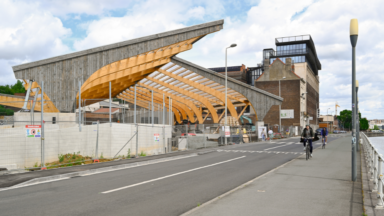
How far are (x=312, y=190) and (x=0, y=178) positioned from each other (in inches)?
394

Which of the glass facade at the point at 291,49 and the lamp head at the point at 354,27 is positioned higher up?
the glass facade at the point at 291,49

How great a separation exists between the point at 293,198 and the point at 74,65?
20.5 meters

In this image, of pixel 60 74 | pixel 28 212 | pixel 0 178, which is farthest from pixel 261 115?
pixel 28 212

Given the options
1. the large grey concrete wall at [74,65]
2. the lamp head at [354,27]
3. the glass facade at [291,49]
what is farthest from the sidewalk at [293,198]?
the glass facade at [291,49]

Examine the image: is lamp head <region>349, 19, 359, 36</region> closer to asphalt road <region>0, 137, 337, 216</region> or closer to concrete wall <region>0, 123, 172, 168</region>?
asphalt road <region>0, 137, 337, 216</region>

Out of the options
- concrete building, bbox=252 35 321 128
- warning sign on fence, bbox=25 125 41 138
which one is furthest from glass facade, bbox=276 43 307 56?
warning sign on fence, bbox=25 125 41 138

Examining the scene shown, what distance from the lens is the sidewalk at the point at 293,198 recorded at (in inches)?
256

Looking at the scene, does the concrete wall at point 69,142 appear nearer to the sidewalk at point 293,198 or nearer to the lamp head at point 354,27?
the sidewalk at point 293,198

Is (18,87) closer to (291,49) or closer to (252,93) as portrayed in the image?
(291,49)

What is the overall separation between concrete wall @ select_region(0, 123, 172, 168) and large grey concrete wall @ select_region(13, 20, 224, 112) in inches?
225

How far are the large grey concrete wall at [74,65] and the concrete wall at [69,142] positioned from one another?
225 inches

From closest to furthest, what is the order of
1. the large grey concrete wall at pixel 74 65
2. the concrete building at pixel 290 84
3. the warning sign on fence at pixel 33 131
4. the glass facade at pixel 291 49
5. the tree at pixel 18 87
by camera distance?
the warning sign on fence at pixel 33 131 → the large grey concrete wall at pixel 74 65 → the concrete building at pixel 290 84 → the glass facade at pixel 291 49 → the tree at pixel 18 87

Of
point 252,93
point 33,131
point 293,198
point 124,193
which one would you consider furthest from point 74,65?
point 252,93

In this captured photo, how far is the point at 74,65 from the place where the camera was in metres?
24.3
